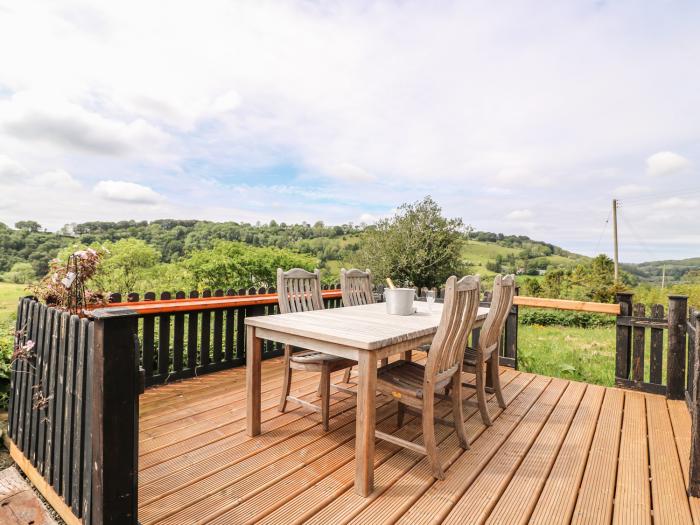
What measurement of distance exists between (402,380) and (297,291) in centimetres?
129

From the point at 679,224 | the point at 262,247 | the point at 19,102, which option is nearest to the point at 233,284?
the point at 262,247

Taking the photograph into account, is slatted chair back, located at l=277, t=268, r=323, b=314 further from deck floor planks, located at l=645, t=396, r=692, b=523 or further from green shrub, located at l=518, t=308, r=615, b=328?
green shrub, located at l=518, t=308, r=615, b=328

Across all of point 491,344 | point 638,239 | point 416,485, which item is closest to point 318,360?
point 416,485

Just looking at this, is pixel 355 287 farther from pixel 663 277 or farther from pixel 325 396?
pixel 663 277

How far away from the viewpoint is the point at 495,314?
265 cm

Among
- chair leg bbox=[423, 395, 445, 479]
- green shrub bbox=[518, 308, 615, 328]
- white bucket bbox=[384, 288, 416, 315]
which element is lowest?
green shrub bbox=[518, 308, 615, 328]

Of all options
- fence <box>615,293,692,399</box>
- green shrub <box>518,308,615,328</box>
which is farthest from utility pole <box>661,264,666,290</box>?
fence <box>615,293,692,399</box>

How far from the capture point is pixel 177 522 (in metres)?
1.51

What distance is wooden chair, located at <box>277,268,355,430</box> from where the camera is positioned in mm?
2441

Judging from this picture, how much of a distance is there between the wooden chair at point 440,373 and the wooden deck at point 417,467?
0.56 feet

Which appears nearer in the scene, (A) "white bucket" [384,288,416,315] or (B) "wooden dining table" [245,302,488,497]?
(B) "wooden dining table" [245,302,488,497]

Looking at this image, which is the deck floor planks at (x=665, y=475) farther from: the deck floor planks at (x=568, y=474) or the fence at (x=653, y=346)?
the fence at (x=653, y=346)

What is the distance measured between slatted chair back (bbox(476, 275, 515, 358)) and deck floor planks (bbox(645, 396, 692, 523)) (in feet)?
3.57

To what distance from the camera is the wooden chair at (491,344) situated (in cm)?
256
